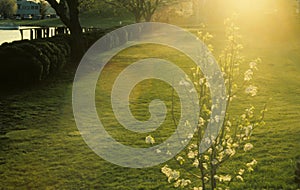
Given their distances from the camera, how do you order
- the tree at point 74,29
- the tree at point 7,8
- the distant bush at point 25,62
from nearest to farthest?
1. the distant bush at point 25,62
2. the tree at point 74,29
3. the tree at point 7,8

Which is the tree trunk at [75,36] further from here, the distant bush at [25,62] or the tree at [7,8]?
the tree at [7,8]

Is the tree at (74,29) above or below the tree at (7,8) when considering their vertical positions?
above

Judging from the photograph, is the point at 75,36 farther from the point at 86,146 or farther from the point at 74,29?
Result: the point at 86,146

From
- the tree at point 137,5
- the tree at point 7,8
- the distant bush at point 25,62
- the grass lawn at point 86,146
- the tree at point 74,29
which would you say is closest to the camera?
the grass lawn at point 86,146

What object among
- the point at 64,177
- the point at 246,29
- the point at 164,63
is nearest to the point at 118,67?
the point at 164,63

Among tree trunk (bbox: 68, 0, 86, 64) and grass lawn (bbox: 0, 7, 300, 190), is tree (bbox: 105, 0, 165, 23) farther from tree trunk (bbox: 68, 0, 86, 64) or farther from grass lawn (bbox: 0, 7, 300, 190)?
grass lawn (bbox: 0, 7, 300, 190)

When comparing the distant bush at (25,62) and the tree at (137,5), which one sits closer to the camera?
the distant bush at (25,62)

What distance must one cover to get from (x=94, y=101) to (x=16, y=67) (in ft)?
11.4

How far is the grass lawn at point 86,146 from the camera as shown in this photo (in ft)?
24.1

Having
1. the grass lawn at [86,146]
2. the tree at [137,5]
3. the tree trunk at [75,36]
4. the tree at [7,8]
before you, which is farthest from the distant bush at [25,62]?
the tree at [7,8]

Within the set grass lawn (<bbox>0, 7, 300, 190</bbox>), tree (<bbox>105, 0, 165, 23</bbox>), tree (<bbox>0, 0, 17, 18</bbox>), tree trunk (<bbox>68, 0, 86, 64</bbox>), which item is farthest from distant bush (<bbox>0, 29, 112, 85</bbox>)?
tree (<bbox>0, 0, 17, 18</bbox>)

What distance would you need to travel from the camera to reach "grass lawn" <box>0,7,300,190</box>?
7.35 metres

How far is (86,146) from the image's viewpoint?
9.29m

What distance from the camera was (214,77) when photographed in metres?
5.09
